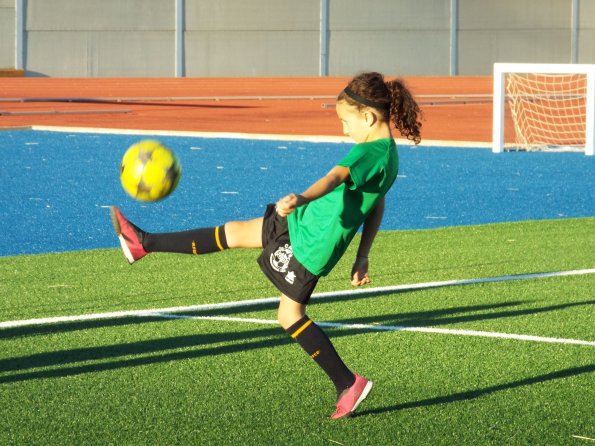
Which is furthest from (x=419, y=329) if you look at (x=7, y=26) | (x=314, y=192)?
(x=7, y=26)

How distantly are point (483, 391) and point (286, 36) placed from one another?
4593 centimetres

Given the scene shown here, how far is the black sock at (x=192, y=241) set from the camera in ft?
20.2

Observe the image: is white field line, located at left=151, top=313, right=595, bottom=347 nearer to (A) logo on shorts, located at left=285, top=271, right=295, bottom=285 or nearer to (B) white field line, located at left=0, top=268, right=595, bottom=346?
(B) white field line, located at left=0, top=268, right=595, bottom=346

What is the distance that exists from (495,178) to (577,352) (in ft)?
36.0

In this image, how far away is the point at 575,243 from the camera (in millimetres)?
11031

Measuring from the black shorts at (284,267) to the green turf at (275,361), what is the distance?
1.69 feet

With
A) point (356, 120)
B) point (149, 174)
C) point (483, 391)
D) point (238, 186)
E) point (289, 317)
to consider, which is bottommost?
point (483, 391)

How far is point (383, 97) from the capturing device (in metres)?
5.40

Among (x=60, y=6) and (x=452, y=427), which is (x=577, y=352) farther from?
(x=60, y=6)

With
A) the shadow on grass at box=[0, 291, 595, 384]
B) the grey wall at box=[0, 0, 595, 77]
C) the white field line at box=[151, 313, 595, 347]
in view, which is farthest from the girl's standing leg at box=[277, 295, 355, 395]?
the grey wall at box=[0, 0, 595, 77]

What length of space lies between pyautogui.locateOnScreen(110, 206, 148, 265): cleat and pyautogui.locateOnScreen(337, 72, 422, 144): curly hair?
1516 mm

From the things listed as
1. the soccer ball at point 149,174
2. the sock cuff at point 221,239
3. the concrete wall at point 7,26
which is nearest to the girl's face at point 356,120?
the sock cuff at point 221,239

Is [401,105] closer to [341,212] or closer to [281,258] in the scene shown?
[341,212]

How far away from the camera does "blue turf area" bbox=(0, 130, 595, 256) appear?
507 inches
